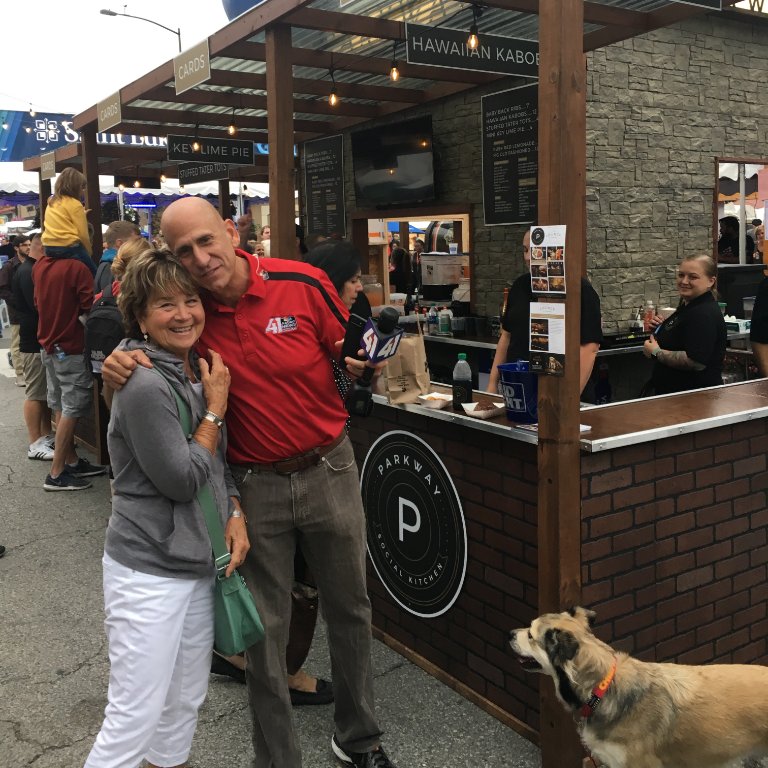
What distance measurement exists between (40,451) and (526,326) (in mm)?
5487

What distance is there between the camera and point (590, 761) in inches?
119

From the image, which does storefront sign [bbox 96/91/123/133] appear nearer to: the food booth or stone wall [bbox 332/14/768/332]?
the food booth

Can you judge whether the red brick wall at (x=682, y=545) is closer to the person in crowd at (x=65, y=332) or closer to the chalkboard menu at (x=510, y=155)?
the chalkboard menu at (x=510, y=155)

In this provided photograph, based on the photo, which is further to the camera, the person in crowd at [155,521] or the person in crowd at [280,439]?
the person in crowd at [280,439]

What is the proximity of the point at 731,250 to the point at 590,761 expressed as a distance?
7.69 m

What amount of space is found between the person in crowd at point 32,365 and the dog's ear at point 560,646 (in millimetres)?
6491

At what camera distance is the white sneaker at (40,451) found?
26.1ft

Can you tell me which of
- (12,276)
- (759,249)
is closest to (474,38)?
(759,249)

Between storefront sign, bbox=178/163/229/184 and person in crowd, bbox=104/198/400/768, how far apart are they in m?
10.3

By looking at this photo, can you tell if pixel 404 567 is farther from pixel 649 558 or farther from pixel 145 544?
pixel 145 544

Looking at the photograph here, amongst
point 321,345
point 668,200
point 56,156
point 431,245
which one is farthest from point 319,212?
point 321,345

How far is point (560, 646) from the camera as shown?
2.48 metres

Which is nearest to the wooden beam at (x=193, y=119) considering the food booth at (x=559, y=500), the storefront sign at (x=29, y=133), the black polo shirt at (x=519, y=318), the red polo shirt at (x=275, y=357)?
the food booth at (x=559, y=500)

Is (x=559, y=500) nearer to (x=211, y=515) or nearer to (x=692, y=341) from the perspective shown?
(x=211, y=515)
